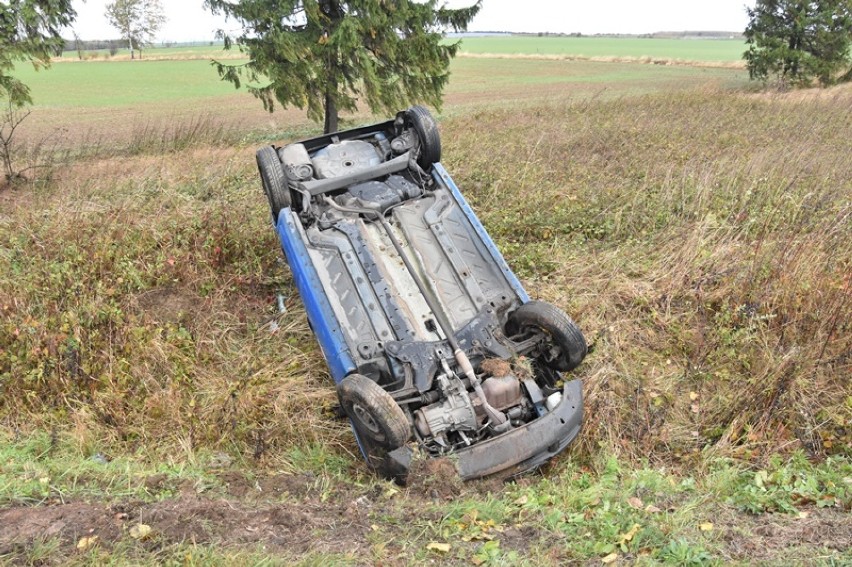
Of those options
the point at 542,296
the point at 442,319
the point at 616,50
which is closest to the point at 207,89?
the point at 542,296

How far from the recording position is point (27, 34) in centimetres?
905

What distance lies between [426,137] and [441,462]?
3.50 m

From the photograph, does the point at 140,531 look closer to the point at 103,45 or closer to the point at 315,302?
the point at 315,302

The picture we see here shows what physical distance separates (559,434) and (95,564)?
266 cm

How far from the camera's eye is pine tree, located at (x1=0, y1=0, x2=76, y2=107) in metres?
8.72

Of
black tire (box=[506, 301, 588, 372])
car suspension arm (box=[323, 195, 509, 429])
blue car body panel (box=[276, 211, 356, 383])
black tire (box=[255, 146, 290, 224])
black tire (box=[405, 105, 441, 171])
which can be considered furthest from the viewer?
black tire (box=[405, 105, 441, 171])

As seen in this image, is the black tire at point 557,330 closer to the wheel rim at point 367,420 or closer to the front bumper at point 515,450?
the front bumper at point 515,450

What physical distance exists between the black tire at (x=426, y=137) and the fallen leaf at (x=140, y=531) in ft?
13.9

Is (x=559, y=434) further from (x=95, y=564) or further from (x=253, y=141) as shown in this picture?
(x=253, y=141)

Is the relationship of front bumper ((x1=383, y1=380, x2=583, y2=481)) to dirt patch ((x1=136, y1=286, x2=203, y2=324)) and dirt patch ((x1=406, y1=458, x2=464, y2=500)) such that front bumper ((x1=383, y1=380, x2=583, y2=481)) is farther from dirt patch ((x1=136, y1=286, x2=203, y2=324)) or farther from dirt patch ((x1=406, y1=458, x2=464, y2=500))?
dirt patch ((x1=136, y1=286, x2=203, y2=324))

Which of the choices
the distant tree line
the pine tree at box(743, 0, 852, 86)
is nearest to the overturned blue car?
the pine tree at box(743, 0, 852, 86)

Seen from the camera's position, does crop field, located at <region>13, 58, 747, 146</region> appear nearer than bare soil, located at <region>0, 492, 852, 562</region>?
No

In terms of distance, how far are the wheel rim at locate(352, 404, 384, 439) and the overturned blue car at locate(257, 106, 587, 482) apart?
0.04ft

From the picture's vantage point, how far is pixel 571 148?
9.88 meters
